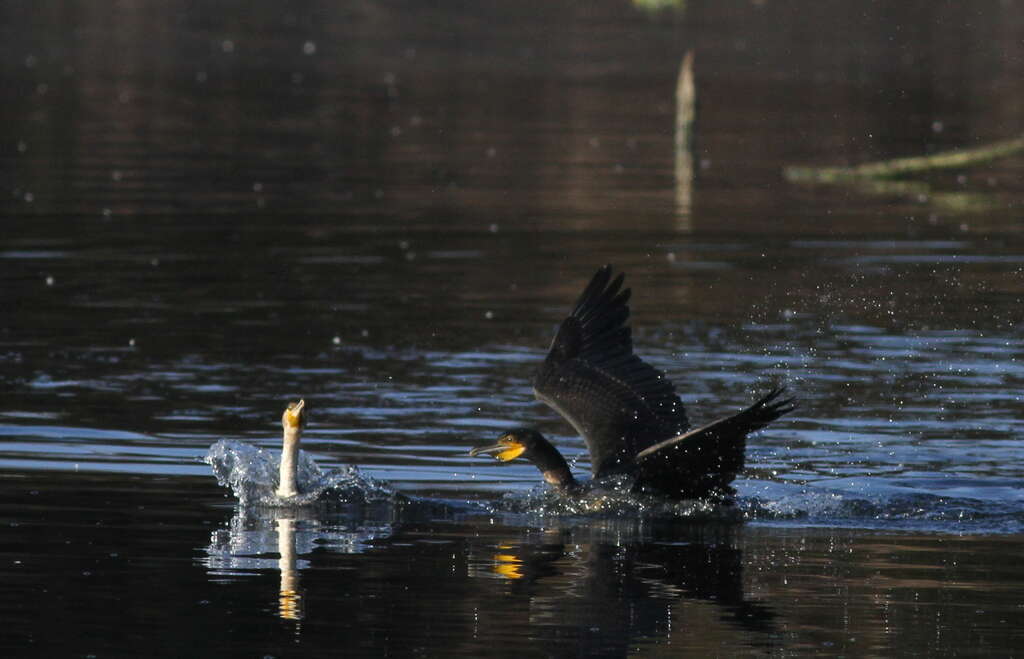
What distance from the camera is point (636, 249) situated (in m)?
22.0

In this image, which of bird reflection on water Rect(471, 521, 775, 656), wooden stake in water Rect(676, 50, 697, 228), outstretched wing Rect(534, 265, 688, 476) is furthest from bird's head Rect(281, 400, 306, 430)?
wooden stake in water Rect(676, 50, 697, 228)

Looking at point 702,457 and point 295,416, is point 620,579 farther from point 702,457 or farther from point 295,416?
point 295,416

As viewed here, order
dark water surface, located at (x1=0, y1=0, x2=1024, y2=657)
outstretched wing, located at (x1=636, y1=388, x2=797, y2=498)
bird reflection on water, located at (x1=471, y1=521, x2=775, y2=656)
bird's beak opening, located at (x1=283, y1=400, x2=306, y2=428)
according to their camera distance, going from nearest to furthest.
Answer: bird reflection on water, located at (x1=471, y1=521, x2=775, y2=656), dark water surface, located at (x1=0, y1=0, x2=1024, y2=657), outstretched wing, located at (x1=636, y1=388, x2=797, y2=498), bird's beak opening, located at (x1=283, y1=400, x2=306, y2=428)

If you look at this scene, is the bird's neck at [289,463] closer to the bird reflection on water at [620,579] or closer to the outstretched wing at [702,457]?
the bird reflection on water at [620,579]

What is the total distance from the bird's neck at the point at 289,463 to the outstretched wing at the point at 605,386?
1478 millimetres

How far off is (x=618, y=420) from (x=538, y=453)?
0.58 metres

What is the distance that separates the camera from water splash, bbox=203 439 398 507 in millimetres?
11156

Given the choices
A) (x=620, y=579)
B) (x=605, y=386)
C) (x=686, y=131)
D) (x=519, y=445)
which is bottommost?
(x=620, y=579)

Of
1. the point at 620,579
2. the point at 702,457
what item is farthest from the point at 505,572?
the point at 702,457

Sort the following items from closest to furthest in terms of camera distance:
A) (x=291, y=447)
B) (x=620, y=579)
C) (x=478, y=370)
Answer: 1. (x=620, y=579)
2. (x=291, y=447)
3. (x=478, y=370)

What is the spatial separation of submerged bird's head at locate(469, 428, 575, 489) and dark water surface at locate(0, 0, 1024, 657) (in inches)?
5.3

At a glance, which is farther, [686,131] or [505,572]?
[686,131]

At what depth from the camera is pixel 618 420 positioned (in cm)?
1156

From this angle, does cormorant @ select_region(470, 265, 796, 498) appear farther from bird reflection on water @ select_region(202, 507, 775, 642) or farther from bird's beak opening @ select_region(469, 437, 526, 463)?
bird reflection on water @ select_region(202, 507, 775, 642)
